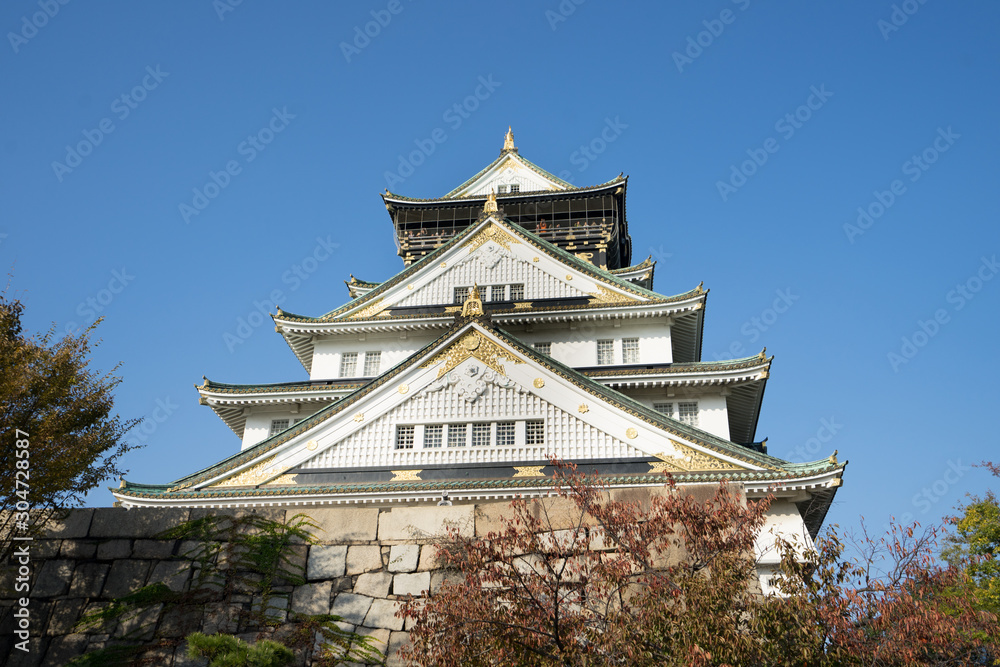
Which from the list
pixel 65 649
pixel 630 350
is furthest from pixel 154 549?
pixel 630 350

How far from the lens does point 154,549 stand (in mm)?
10781

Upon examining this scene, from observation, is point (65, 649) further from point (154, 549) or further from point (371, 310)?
→ point (371, 310)

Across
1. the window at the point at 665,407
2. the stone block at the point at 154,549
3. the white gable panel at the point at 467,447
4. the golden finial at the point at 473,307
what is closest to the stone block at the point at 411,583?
the stone block at the point at 154,549

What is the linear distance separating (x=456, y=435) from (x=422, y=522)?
6722mm

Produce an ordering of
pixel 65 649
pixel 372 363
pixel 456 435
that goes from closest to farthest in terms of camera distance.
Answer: pixel 65 649
pixel 456 435
pixel 372 363

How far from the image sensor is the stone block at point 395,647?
A: 9.72m

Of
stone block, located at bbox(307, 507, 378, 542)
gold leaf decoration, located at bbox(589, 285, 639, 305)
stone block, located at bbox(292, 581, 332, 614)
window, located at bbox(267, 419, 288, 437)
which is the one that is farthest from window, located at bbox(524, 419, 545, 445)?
window, located at bbox(267, 419, 288, 437)

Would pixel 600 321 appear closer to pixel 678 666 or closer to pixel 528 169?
pixel 528 169

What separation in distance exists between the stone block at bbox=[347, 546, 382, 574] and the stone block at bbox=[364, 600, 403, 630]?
21.2 inches

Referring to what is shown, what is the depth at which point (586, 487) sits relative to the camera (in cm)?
905

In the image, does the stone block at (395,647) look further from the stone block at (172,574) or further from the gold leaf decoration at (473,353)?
the gold leaf decoration at (473,353)

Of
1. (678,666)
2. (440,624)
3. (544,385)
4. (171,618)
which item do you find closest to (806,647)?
(678,666)

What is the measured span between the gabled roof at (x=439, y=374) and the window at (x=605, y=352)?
21.9ft

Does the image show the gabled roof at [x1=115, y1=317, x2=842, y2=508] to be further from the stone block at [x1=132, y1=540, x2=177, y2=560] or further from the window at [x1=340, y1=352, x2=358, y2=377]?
the window at [x1=340, y1=352, x2=358, y2=377]
